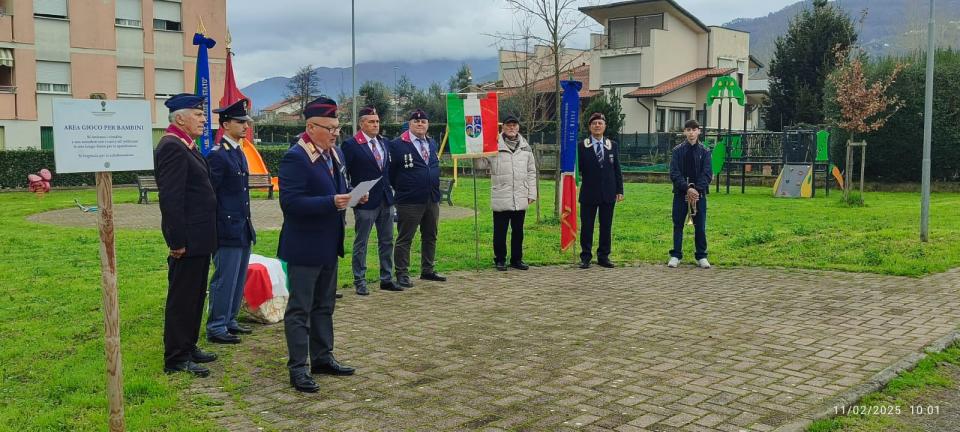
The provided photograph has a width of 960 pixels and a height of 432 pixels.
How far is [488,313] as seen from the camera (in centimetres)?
818

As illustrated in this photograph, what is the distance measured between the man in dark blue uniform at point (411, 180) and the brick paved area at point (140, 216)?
23.6ft

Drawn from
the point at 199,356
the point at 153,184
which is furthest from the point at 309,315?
the point at 153,184

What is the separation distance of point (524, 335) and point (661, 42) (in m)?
42.9

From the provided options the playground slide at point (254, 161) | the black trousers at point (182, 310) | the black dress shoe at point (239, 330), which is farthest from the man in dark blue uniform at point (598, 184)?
the playground slide at point (254, 161)

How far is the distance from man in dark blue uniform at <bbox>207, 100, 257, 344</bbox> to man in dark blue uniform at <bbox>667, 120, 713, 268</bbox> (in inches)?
247

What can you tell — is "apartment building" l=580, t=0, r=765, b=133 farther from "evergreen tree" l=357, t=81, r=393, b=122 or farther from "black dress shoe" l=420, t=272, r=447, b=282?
"black dress shoe" l=420, t=272, r=447, b=282

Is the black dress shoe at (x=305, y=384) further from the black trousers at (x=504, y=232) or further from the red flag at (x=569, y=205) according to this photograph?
the red flag at (x=569, y=205)

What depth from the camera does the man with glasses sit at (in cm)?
562

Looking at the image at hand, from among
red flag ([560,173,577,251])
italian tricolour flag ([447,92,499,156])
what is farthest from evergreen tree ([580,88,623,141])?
italian tricolour flag ([447,92,499,156])

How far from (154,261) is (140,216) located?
7976 mm

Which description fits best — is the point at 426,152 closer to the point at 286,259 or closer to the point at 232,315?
the point at 232,315

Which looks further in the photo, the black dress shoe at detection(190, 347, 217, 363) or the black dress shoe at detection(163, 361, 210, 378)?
the black dress shoe at detection(190, 347, 217, 363)

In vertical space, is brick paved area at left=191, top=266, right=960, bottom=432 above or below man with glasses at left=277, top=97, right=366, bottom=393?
below

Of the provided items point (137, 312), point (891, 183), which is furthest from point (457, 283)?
point (891, 183)
